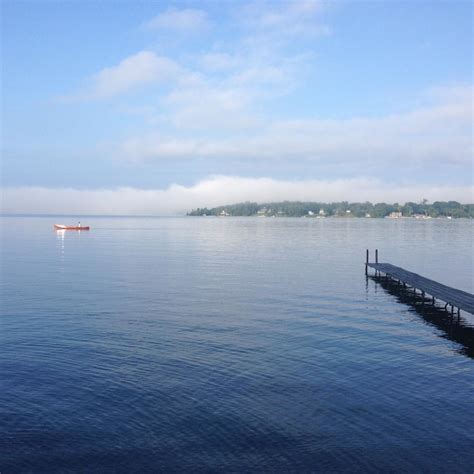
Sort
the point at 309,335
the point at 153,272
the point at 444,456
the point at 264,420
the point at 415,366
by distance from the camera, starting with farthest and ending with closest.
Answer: the point at 153,272 < the point at 309,335 < the point at 415,366 < the point at 264,420 < the point at 444,456

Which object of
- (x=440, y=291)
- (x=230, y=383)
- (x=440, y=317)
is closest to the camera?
(x=230, y=383)

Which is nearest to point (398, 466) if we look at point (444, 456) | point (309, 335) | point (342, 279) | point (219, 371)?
point (444, 456)

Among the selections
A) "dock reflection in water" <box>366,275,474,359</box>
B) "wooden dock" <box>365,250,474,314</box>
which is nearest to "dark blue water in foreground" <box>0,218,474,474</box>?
"dock reflection in water" <box>366,275,474,359</box>

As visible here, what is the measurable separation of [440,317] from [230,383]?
83.7 ft

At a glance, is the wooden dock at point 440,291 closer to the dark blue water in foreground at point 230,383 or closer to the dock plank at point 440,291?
the dock plank at point 440,291

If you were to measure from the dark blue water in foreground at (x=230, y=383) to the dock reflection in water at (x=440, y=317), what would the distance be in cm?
25

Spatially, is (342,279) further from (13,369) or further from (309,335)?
(13,369)

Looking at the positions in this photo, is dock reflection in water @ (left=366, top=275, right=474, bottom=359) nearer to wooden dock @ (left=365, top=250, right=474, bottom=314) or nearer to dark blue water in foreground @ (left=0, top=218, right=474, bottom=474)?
dark blue water in foreground @ (left=0, top=218, right=474, bottom=474)

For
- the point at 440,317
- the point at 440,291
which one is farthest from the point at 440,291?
the point at 440,317

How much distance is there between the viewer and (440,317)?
41.7 metres

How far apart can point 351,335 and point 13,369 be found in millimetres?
20292

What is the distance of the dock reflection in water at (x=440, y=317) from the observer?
33.4 m

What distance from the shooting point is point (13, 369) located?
24812mm

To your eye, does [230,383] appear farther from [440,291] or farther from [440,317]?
[440,291]
